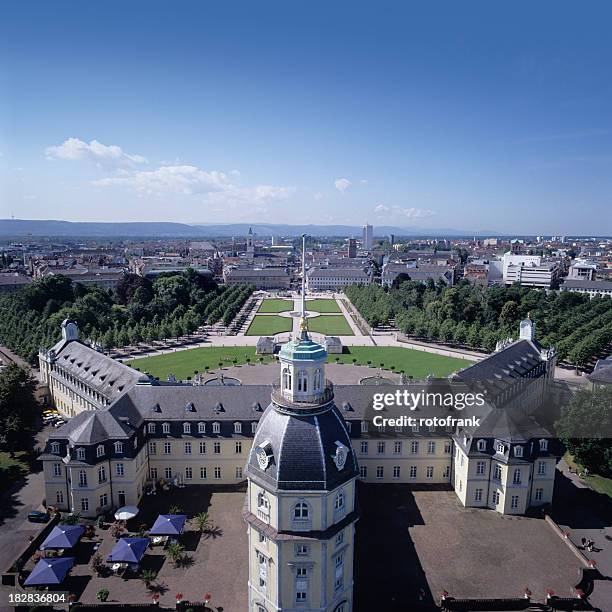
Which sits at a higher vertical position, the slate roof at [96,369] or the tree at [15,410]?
the slate roof at [96,369]

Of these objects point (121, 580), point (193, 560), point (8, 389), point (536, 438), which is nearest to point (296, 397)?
point (193, 560)

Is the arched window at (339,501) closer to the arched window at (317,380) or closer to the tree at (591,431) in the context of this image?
the arched window at (317,380)

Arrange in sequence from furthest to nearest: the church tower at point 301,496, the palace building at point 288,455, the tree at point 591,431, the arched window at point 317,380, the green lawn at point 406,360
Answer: the green lawn at point 406,360 → the tree at point 591,431 → the arched window at point 317,380 → the palace building at point 288,455 → the church tower at point 301,496

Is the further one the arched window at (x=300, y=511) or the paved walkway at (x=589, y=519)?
the paved walkway at (x=589, y=519)

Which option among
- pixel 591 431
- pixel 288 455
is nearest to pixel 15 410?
pixel 288 455

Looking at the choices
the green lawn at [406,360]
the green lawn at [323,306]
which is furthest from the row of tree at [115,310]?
the green lawn at [406,360]

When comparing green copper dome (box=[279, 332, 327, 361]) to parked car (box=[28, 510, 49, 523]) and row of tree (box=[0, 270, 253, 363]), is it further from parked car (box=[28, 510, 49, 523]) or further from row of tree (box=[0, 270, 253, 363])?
row of tree (box=[0, 270, 253, 363])

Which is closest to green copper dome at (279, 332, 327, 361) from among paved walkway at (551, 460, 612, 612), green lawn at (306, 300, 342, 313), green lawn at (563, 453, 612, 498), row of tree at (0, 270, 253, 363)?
paved walkway at (551, 460, 612, 612)
